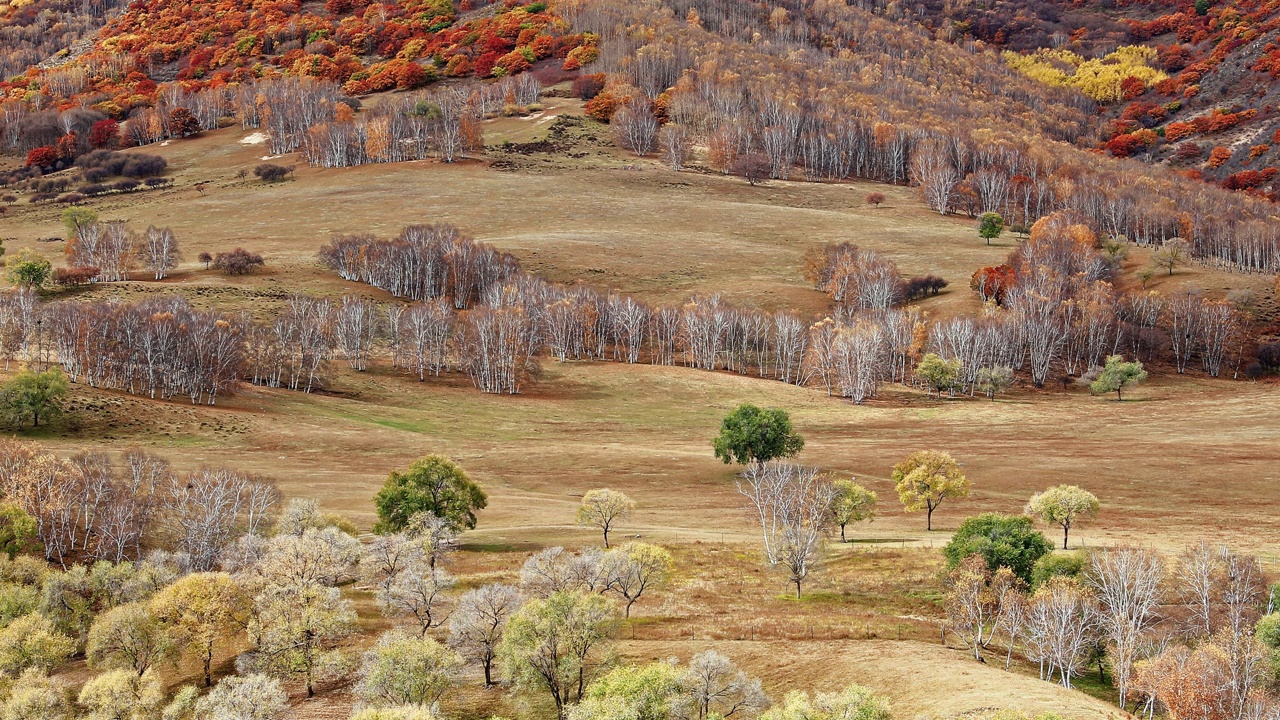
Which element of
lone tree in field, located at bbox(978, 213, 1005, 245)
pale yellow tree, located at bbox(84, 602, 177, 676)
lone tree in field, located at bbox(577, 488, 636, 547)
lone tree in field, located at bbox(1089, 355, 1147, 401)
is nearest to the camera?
pale yellow tree, located at bbox(84, 602, 177, 676)

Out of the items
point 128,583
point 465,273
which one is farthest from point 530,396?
point 128,583

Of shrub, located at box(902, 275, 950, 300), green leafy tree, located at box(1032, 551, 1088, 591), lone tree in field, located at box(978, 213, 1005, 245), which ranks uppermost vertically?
lone tree in field, located at box(978, 213, 1005, 245)

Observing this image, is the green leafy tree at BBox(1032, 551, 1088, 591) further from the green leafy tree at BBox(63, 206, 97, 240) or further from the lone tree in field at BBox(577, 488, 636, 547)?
the green leafy tree at BBox(63, 206, 97, 240)

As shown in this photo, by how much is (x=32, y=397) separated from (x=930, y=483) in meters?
81.6

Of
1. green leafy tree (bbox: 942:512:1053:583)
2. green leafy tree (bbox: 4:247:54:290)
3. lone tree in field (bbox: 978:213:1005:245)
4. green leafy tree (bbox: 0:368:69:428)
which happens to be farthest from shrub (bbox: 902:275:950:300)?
green leafy tree (bbox: 4:247:54:290)

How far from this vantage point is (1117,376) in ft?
425

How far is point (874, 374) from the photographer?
5167 inches

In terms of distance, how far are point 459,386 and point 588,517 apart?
210ft

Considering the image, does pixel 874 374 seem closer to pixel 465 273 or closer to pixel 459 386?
pixel 459 386

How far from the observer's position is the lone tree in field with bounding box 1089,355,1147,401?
426 ft

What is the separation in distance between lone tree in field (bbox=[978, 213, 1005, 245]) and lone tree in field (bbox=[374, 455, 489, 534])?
144617mm

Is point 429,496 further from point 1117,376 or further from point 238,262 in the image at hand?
point 238,262

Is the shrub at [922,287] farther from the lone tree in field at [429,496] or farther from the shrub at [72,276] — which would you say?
the shrub at [72,276]

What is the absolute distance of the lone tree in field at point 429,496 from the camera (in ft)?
228
